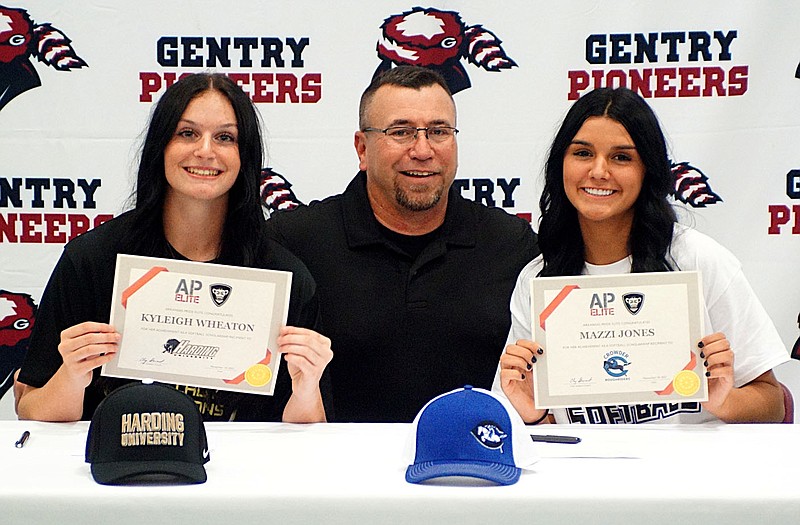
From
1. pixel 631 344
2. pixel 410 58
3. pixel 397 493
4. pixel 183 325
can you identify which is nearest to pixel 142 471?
pixel 397 493

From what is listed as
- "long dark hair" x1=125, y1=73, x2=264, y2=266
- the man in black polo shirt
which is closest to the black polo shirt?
the man in black polo shirt

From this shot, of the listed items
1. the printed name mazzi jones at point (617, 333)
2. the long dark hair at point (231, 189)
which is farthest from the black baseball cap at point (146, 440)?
the printed name mazzi jones at point (617, 333)

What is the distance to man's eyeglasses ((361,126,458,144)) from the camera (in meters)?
2.76

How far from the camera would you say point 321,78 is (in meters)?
3.36

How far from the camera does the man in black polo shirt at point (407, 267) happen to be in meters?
2.69

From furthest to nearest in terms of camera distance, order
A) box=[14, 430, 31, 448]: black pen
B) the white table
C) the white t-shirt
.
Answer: the white t-shirt → box=[14, 430, 31, 448]: black pen → the white table

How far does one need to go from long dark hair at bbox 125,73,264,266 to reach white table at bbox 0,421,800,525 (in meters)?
0.70

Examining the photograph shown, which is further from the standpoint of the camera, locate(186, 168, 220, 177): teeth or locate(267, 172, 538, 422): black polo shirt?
locate(267, 172, 538, 422): black polo shirt

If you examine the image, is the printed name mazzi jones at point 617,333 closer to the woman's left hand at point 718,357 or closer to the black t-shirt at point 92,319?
the woman's left hand at point 718,357

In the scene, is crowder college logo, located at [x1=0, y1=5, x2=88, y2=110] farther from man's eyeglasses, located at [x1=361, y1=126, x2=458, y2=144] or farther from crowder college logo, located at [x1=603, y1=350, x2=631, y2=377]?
crowder college logo, located at [x1=603, y1=350, x2=631, y2=377]

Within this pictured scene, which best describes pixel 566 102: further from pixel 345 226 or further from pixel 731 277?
pixel 731 277

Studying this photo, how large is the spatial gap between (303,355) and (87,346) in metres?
0.48

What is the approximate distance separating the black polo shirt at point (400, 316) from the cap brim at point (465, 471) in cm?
106

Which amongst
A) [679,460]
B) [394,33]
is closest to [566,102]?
[394,33]
